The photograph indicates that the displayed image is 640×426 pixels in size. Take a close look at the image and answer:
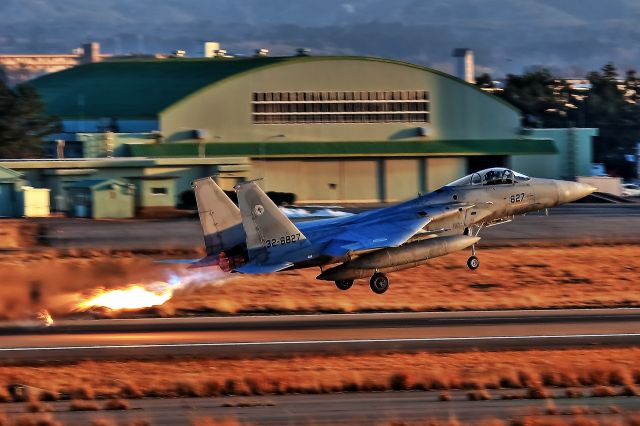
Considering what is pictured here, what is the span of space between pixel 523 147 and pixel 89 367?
223 ft

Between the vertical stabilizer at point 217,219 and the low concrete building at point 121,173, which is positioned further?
the low concrete building at point 121,173

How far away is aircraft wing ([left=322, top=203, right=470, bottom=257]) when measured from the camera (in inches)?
1533

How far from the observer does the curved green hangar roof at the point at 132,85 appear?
10250 centimetres

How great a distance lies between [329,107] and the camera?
9256cm

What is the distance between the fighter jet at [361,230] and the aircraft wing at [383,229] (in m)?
0.04

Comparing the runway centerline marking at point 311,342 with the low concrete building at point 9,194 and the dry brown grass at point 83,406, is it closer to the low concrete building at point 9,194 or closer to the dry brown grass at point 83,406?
the dry brown grass at point 83,406

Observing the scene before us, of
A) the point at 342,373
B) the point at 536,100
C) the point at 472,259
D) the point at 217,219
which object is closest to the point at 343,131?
the point at 472,259

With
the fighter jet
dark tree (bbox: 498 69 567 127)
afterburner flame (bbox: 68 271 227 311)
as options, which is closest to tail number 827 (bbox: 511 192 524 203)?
the fighter jet

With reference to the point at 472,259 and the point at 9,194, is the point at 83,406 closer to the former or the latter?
the point at 472,259

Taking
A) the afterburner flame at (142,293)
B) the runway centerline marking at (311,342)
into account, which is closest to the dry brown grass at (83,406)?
the runway centerline marking at (311,342)

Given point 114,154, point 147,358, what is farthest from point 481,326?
point 114,154

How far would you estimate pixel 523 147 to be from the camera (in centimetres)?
9456

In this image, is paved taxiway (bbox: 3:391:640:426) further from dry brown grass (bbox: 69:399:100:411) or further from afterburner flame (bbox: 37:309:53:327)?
afterburner flame (bbox: 37:309:53:327)

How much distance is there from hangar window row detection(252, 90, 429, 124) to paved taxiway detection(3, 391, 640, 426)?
→ 213 ft
